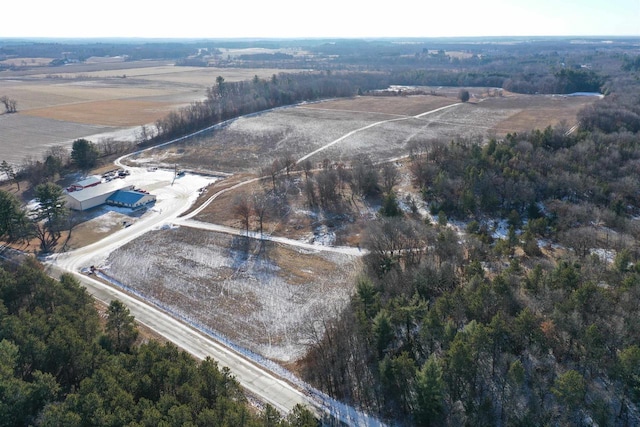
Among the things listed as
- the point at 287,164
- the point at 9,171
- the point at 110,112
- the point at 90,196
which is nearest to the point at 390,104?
the point at 287,164

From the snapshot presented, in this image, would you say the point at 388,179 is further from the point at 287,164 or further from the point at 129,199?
the point at 129,199

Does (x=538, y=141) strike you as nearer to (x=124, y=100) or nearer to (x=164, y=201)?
(x=164, y=201)

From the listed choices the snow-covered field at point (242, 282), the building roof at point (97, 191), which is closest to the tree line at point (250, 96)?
the building roof at point (97, 191)

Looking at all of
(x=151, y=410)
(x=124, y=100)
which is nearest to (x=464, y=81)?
(x=124, y=100)

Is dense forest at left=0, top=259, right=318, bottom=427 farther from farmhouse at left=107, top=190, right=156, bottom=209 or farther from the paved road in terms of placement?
farmhouse at left=107, top=190, right=156, bottom=209

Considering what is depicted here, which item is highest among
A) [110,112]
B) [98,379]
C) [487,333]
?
[487,333]
